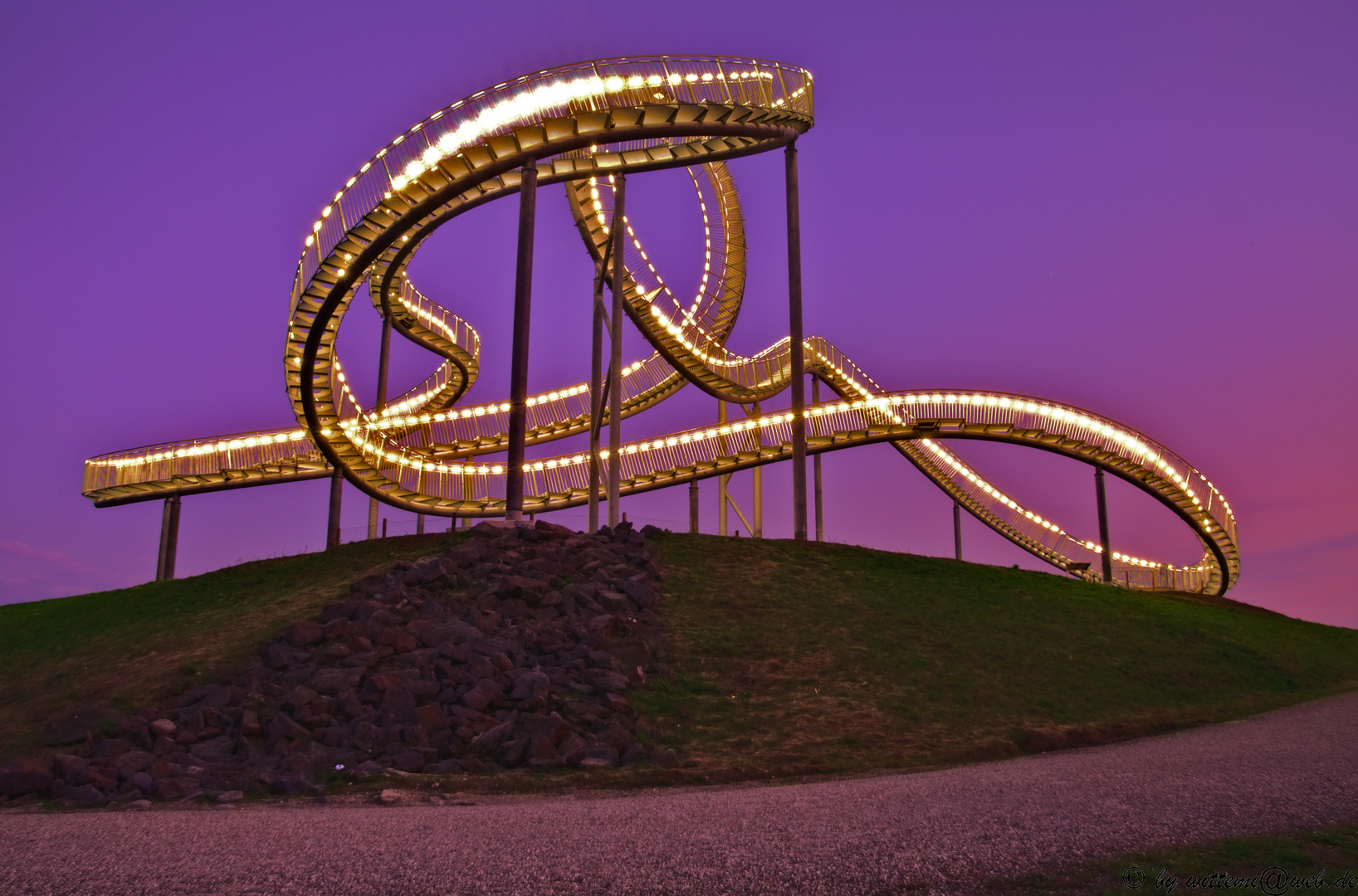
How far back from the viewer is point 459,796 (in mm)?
11398

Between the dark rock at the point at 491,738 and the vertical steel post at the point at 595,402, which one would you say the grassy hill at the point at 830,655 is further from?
the vertical steel post at the point at 595,402

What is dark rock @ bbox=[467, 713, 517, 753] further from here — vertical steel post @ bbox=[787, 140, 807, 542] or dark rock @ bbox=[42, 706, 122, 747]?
vertical steel post @ bbox=[787, 140, 807, 542]

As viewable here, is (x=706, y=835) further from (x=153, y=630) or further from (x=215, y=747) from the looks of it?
(x=153, y=630)

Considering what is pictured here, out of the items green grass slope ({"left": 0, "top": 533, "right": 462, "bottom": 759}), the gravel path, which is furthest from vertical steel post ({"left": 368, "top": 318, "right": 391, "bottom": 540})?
the gravel path

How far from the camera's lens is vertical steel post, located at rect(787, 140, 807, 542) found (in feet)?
83.8

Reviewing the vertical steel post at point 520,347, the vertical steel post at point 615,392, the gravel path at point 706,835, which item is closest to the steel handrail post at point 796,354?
Answer: the vertical steel post at point 615,392

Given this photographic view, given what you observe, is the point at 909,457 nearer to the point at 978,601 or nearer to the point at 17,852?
the point at 978,601

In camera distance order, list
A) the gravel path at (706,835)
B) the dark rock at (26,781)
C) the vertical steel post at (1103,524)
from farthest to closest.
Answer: the vertical steel post at (1103,524) → the dark rock at (26,781) → the gravel path at (706,835)

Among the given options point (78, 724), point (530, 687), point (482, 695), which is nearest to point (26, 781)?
point (78, 724)

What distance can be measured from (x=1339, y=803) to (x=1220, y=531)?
3269 cm

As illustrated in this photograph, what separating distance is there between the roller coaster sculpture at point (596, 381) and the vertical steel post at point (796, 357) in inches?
8.9

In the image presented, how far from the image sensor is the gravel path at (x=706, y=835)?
7488 mm

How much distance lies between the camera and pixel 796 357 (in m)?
27.0

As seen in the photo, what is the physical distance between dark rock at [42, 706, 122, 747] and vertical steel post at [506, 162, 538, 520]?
359 inches
